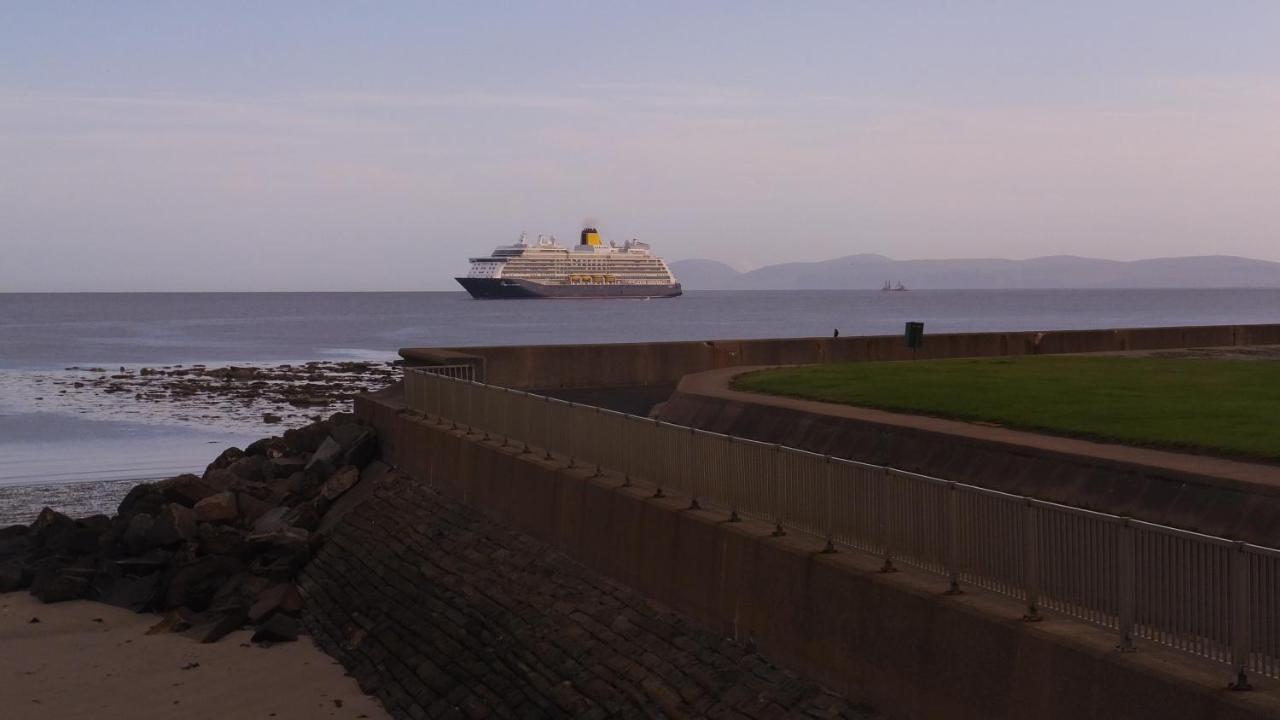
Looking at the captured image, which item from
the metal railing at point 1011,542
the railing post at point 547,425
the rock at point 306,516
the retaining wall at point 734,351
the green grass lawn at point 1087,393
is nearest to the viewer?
the metal railing at point 1011,542

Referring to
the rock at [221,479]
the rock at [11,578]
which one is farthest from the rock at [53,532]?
the rock at [221,479]

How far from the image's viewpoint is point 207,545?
21.4 m

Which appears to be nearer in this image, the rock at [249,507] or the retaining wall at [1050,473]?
the retaining wall at [1050,473]

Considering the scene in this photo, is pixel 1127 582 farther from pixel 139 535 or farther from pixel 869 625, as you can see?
pixel 139 535

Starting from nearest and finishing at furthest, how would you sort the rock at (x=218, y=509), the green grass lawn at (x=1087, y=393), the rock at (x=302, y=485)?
the green grass lawn at (x=1087, y=393) → the rock at (x=218, y=509) → the rock at (x=302, y=485)

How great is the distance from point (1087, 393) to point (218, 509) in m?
13.7

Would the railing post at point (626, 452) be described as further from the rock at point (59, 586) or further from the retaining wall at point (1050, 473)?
the rock at point (59, 586)

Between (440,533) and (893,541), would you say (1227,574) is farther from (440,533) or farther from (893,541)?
(440,533)

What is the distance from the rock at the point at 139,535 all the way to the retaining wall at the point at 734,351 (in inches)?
242

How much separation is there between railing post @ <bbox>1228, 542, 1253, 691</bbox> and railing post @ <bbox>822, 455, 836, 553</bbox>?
3.76 metres

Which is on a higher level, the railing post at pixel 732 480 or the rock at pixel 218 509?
the railing post at pixel 732 480

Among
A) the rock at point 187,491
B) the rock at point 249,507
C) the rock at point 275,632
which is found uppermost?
the rock at point 187,491

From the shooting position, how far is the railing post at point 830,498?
10500mm

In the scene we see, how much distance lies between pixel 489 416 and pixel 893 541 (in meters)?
10.2
